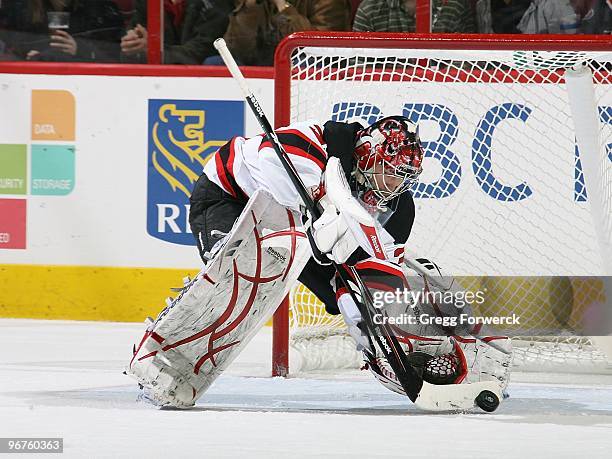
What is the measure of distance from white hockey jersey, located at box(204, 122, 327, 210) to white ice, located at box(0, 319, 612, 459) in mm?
633

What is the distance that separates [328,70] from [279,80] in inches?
8.3

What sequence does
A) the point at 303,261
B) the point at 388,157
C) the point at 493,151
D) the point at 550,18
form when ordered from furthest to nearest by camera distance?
the point at 550,18, the point at 493,151, the point at 303,261, the point at 388,157

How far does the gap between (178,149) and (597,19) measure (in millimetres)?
1876

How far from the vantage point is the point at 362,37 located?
14.7ft

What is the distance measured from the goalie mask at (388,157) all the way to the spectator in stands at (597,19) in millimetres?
2099

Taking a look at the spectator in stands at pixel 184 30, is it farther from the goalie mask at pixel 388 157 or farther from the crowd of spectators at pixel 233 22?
the goalie mask at pixel 388 157

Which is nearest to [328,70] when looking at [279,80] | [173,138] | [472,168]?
[279,80]

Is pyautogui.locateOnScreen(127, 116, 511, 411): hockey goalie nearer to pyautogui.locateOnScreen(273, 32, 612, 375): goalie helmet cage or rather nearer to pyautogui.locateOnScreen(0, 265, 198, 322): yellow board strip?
pyautogui.locateOnScreen(273, 32, 612, 375): goalie helmet cage

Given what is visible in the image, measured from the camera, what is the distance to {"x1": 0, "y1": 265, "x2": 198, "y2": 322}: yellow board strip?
5699 millimetres

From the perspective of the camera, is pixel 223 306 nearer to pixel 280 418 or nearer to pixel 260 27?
pixel 280 418

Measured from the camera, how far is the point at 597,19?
5.55 metres

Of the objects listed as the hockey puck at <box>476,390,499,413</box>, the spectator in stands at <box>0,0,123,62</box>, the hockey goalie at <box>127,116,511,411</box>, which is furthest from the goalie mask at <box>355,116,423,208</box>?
the spectator in stands at <box>0,0,123,62</box>

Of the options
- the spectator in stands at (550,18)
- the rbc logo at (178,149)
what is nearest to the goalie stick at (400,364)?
the rbc logo at (178,149)

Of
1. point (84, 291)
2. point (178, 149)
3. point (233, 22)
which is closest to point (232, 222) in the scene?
point (178, 149)
